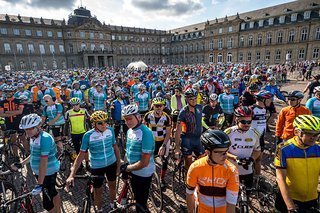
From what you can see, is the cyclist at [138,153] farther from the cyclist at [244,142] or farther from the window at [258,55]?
the window at [258,55]

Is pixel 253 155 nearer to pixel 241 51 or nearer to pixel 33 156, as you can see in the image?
pixel 33 156

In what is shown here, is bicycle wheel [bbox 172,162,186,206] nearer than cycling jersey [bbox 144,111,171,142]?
Yes

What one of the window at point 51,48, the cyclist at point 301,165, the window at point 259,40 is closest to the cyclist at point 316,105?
the cyclist at point 301,165

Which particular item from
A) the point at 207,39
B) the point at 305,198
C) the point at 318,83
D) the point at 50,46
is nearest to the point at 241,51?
the point at 207,39

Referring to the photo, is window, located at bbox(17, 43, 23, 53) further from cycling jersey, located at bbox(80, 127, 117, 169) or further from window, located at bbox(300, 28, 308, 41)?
window, located at bbox(300, 28, 308, 41)

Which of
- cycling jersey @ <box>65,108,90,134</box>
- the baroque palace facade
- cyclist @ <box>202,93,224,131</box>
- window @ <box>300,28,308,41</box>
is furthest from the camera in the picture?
the baroque palace facade

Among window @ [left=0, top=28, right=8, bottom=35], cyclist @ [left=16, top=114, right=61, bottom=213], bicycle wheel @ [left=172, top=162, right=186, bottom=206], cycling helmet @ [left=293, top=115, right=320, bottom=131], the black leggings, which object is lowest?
bicycle wheel @ [left=172, top=162, right=186, bottom=206]

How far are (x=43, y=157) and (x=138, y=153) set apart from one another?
1.75 m

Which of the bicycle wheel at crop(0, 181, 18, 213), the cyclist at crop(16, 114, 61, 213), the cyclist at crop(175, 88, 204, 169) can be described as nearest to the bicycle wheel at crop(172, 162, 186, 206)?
the cyclist at crop(175, 88, 204, 169)

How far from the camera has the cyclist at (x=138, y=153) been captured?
3.31 m

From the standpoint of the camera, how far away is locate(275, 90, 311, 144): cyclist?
477cm

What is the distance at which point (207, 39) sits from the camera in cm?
6512

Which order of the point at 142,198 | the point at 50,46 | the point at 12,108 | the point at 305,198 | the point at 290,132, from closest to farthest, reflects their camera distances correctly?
the point at 305,198, the point at 142,198, the point at 290,132, the point at 12,108, the point at 50,46

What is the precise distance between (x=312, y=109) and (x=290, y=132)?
1.23m
